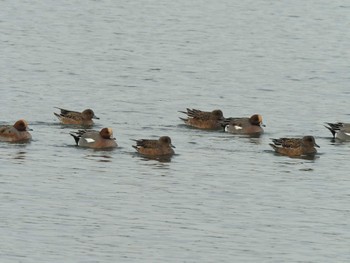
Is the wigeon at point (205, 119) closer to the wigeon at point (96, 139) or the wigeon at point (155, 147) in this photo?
the wigeon at point (96, 139)

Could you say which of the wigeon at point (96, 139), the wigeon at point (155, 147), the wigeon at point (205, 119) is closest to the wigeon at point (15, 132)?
the wigeon at point (96, 139)

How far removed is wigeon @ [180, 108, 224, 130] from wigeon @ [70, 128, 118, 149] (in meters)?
3.30

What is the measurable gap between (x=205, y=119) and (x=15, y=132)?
4.85m

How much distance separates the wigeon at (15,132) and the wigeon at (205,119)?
432cm

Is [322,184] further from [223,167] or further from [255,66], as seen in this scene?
[255,66]

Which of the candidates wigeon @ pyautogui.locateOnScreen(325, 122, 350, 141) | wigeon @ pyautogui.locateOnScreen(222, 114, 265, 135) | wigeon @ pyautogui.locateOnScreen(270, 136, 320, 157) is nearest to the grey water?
wigeon @ pyautogui.locateOnScreen(270, 136, 320, 157)

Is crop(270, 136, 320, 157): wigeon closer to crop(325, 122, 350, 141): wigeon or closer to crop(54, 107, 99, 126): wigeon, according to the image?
crop(325, 122, 350, 141): wigeon

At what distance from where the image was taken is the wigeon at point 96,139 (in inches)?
1036

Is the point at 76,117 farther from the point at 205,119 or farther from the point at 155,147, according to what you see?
the point at 155,147

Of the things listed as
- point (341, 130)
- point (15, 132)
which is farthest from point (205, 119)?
point (15, 132)

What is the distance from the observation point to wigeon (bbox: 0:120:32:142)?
87.4ft

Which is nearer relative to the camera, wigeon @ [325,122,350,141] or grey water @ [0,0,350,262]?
grey water @ [0,0,350,262]

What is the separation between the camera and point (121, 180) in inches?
911

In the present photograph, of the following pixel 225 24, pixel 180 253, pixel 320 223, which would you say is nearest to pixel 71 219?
pixel 180 253
